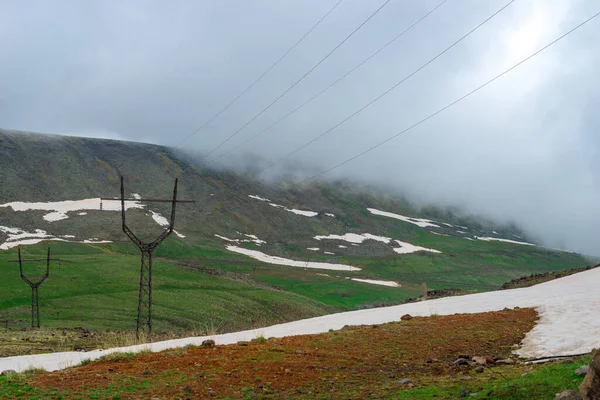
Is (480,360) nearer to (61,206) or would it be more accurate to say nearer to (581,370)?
(581,370)

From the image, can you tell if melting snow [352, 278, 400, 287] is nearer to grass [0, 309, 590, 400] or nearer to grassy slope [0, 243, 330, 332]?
grassy slope [0, 243, 330, 332]

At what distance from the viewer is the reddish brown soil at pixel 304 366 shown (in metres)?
15.2

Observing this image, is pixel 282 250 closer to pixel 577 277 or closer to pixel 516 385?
pixel 577 277

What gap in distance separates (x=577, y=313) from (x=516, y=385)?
16.3 m

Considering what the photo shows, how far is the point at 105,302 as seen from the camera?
2881 inches

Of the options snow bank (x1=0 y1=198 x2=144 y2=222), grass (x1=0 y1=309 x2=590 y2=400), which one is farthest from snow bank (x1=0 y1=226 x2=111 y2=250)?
grass (x1=0 y1=309 x2=590 y2=400)

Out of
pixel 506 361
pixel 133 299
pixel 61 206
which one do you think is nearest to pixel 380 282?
pixel 133 299

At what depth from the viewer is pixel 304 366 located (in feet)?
59.6

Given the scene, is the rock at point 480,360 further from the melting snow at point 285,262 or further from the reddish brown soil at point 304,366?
the melting snow at point 285,262

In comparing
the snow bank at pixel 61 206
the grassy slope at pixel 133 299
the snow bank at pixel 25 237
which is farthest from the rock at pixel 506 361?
the snow bank at pixel 61 206

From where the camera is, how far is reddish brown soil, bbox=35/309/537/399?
15172 mm

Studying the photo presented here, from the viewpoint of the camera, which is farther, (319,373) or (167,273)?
(167,273)

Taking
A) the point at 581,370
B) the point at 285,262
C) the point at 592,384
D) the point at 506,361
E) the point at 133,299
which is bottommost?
the point at 133,299

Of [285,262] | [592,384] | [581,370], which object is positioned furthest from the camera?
[285,262]
